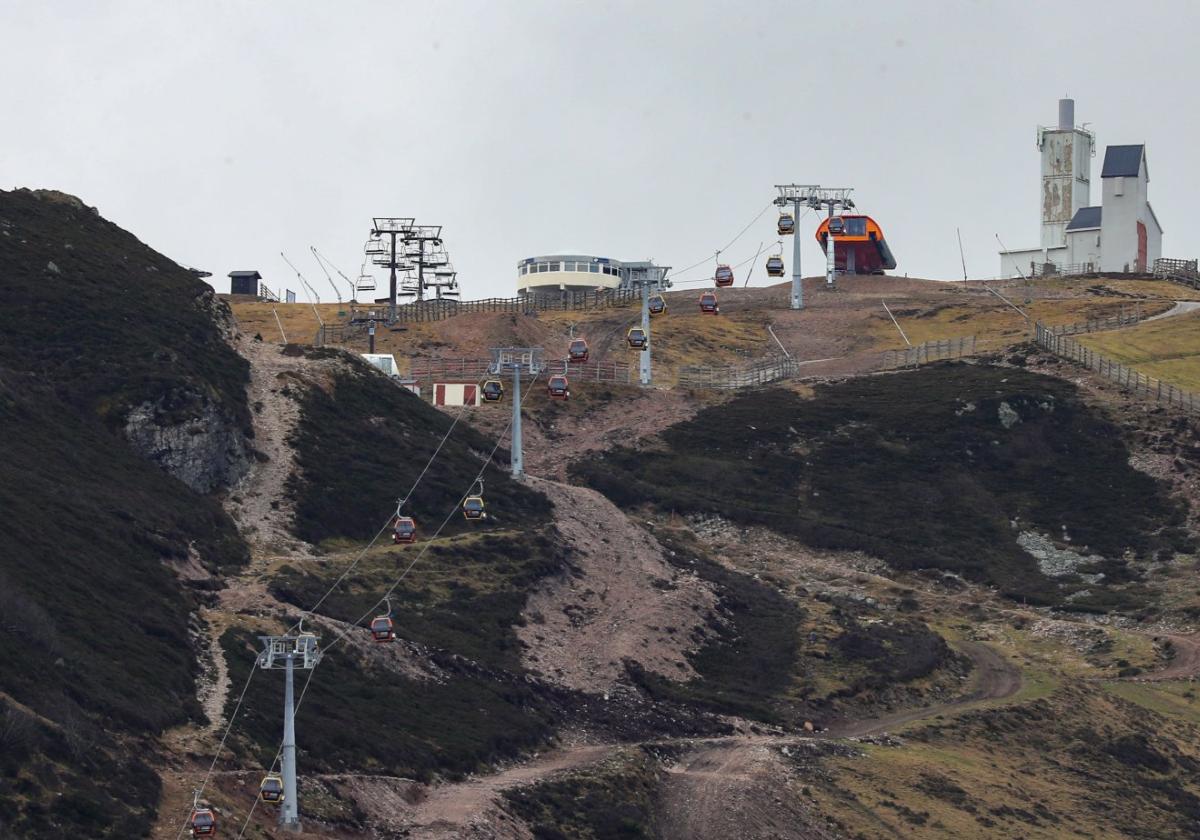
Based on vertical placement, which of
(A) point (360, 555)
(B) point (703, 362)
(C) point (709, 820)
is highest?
(B) point (703, 362)

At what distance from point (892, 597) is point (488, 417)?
88.5 ft

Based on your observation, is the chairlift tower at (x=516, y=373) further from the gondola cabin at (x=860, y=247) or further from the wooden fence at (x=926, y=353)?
the gondola cabin at (x=860, y=247)

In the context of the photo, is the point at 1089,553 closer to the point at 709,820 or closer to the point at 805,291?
the point at 709,820

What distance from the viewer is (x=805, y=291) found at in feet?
552

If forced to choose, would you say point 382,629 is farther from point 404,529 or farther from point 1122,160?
point 1122,160

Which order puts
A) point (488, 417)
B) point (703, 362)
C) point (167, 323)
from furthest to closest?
1. point (703, 362)
2. point (488, 417)
3. point (167, 323)

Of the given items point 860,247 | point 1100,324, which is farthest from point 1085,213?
point 1100,324

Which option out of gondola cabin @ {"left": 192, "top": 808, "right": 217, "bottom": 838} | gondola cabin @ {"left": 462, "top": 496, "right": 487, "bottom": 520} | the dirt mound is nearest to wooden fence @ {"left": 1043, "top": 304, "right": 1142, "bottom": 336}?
the dirt mound

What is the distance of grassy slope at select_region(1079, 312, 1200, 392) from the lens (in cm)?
13400

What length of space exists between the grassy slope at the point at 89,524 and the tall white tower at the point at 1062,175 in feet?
267

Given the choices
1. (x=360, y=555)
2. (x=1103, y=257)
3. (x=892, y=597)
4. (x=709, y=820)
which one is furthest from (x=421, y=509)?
(x=1103, y=257)

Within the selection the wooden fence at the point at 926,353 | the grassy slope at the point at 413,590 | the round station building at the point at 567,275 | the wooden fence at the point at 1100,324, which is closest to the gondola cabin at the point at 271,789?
the grassy slope at the point at 413,590

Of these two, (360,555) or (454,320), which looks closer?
(360,555)

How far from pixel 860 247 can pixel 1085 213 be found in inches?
695
